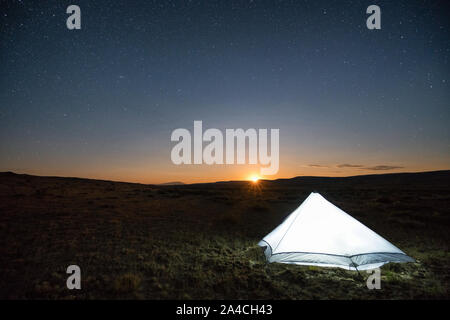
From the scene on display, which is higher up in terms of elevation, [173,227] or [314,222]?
[314,222]

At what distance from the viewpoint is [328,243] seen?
639cm

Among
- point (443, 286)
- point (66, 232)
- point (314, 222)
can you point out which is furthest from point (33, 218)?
point (443, 286)

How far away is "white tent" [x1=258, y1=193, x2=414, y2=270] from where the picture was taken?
6125 mm

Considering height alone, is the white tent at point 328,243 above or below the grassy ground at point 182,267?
above

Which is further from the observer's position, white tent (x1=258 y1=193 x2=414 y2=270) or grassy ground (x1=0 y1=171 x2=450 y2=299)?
white tent (x1=258 y1=193 x2=414 y2=270)

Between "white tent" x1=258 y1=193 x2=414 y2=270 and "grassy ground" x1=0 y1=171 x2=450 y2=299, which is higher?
"white tent" x1=258 y1=193 x2=414 y2=270

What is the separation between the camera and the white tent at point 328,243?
6125 mm

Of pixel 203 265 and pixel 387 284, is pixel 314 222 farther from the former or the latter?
pixel 203 265

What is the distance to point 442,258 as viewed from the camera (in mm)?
7730

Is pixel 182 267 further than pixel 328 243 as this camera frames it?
Yes

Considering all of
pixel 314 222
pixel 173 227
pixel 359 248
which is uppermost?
pixel 314 222

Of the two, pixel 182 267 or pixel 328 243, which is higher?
pixel 328 243

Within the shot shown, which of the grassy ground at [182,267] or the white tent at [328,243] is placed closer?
the grassy ground at [182,267]
